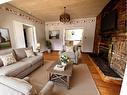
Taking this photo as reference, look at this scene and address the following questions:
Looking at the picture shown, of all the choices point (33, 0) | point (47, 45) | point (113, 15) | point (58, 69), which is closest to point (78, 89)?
point (58, 69)

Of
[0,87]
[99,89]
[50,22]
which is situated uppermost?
[50,22]

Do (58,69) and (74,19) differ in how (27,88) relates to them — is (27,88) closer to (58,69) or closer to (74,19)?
(58,69)

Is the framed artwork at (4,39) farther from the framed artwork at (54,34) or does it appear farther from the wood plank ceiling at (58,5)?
the framed artwork at (54,34)

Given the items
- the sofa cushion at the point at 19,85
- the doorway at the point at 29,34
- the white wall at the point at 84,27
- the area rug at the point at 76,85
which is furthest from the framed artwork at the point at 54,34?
the sofa cushion at the point at 19,85

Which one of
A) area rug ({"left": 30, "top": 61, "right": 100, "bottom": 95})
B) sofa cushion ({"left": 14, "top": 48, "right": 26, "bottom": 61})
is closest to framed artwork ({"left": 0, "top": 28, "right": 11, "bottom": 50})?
sofa cushion ({"left": 14, "top": 48, "right": 26, "bottom": 61})

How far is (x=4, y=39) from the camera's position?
11.1 feet

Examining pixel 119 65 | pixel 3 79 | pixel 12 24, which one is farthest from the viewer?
pixel 12 24

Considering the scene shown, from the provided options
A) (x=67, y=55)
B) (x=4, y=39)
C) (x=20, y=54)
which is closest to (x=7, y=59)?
(x=20, y=54)

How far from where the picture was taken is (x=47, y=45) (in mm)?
6824

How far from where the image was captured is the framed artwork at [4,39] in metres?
3.30

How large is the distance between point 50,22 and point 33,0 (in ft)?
12.2

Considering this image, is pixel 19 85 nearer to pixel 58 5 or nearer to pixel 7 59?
pixel 7 59

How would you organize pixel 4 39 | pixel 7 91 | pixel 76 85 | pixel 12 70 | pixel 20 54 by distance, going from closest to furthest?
pixel 7 91 → pixel 12 70 → pixel 76 85 → pixel 20 54 → pixel 4 39

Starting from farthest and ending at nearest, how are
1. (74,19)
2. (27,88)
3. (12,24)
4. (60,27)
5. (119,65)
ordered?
(60,27) < (74,19) < (12,24) < (119,65) < (27,88)
